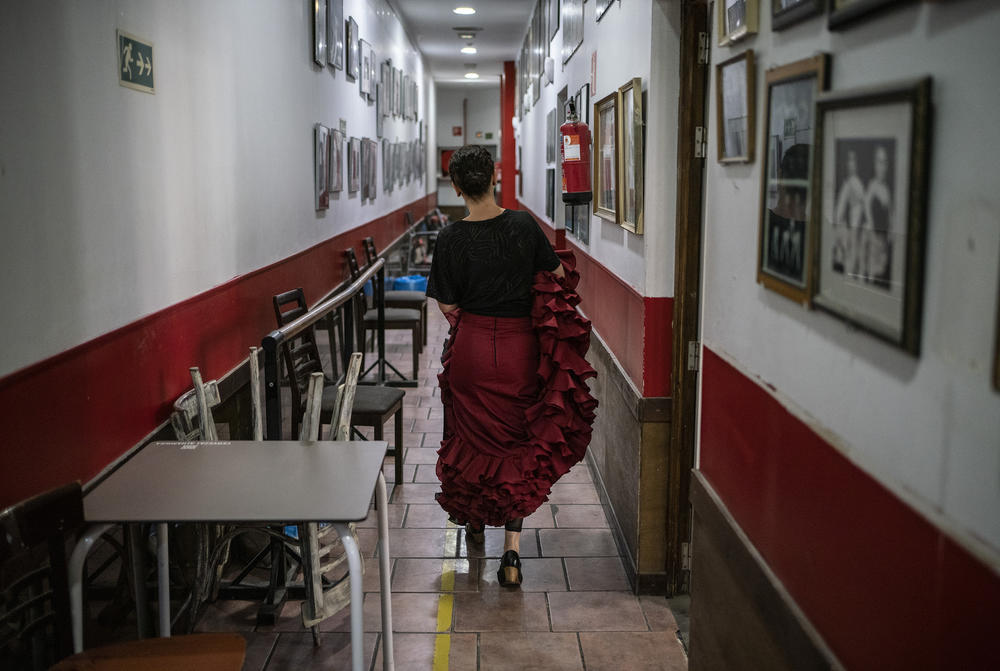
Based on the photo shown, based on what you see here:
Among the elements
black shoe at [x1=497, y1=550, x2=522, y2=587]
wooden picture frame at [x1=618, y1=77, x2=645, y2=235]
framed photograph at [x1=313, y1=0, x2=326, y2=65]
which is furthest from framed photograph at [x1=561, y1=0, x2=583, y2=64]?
black shoe at [x1=497, y1=550, x2=522, y2=587]

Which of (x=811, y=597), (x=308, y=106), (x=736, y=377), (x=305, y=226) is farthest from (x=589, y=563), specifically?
(x=308, y=106)

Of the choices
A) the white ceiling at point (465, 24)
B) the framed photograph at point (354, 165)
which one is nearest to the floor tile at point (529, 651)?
the framed photograph at point (354, 165)

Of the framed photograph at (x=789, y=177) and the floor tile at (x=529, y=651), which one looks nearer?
the framed photograph at (x=789, y=177)

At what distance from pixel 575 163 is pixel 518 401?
1380mm

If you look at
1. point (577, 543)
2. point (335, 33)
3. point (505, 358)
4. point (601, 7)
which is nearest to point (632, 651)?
point (577, 543)

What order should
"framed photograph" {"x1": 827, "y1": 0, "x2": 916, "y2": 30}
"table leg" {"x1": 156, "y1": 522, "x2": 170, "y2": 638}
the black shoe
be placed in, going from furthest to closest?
1. the black shoe
2. "table leg" {"x1": 156, "y1": 522, "x2": 170, "y2": 638}
3. "framed photograph" {"x1": 827, "y1": 0, "x2": 916, "y2": 30}

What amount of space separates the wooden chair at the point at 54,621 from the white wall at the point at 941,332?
145 cm

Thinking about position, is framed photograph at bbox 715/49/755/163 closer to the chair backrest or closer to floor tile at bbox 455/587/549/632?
the chair backrest

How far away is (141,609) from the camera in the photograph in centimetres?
269

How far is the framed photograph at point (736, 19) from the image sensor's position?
88.0 inches

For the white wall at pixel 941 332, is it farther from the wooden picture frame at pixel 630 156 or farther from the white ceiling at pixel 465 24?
the white ceiling at pixel 465 24

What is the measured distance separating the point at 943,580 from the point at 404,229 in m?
12.5

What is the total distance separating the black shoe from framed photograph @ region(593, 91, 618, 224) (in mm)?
1623

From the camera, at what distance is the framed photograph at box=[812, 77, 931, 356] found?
4.50 ft
